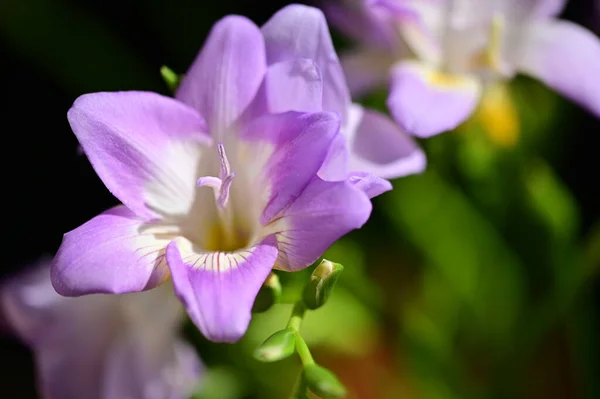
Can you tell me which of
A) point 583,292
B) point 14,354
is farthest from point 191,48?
point 583,292

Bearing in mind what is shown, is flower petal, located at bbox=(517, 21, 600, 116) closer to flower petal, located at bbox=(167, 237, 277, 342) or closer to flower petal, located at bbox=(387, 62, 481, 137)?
flower petal, located at bbox=(387, 62, 481, 137)

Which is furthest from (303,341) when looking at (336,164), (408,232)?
(408,232)

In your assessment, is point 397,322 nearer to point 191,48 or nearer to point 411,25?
point 411,25

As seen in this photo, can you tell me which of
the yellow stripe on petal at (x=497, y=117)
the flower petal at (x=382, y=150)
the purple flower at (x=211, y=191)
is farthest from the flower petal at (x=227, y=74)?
the yellow stripe on petal at (x=497, y=117)

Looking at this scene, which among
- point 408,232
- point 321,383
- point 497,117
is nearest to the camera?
point 321,383

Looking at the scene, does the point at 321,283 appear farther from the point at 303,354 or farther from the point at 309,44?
the point at 309,44

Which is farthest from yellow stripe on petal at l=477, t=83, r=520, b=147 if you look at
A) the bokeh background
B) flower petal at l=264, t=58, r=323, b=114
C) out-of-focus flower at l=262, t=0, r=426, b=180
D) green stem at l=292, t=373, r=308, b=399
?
green stem at l=292, t=373, r=308, b=399
